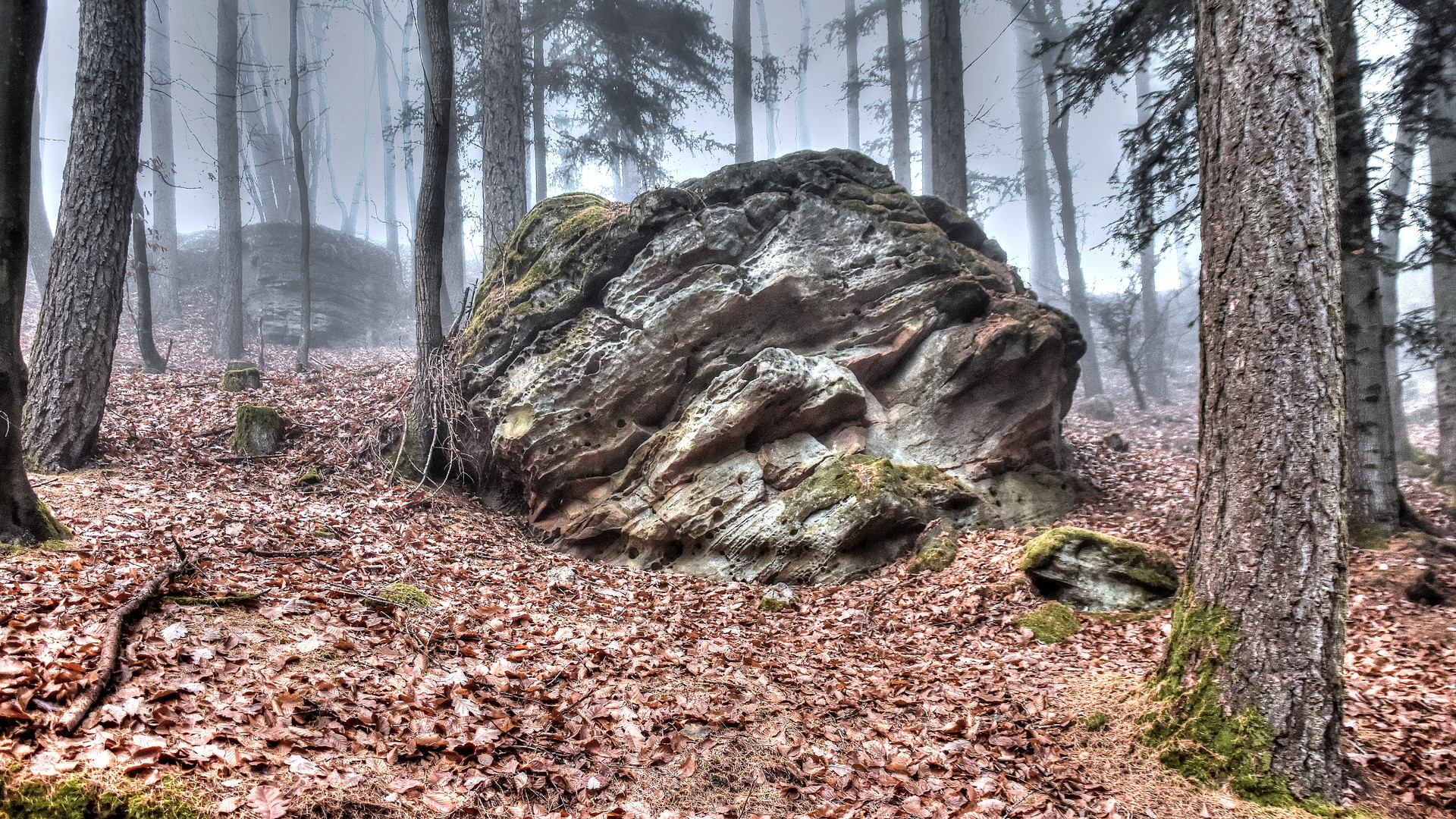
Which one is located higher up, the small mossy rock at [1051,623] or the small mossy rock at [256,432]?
the small mossy rock at [256,432]

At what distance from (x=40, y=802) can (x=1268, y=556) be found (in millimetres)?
5343

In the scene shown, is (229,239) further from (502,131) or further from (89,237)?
(89,237)

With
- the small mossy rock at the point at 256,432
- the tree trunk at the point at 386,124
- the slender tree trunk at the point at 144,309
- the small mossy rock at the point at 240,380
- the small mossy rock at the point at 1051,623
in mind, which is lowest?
the small mossy rock at the point at 1051,623

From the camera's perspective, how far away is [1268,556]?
3432 millimetres

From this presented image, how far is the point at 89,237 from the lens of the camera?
7391 mm

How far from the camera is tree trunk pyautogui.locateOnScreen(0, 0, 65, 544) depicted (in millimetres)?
4270

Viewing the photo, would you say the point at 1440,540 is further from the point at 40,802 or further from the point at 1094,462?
the point at 40,802

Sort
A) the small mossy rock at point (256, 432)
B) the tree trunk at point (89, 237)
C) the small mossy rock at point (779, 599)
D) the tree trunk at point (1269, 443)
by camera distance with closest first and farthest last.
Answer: the tree trunk at point (1269, 443) < the small mossy rock at point (779, 599) < the tree trunk at point (89, 237) < the small mossy rock at point (256, 432)

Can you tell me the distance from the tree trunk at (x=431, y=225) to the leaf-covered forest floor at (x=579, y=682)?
2.07 meters

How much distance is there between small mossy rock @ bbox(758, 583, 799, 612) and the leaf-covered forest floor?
15 cm

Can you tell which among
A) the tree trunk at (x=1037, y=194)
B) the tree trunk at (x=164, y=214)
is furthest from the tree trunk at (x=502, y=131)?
the tree trunk at (x=1037, y=194)

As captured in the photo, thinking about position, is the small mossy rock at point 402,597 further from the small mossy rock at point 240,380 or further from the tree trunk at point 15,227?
the small mossy rock at point 240,380

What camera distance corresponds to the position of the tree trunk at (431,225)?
8969mm

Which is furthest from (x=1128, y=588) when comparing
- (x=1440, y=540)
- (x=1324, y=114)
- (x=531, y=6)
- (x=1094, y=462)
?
(x=531, y=6)
